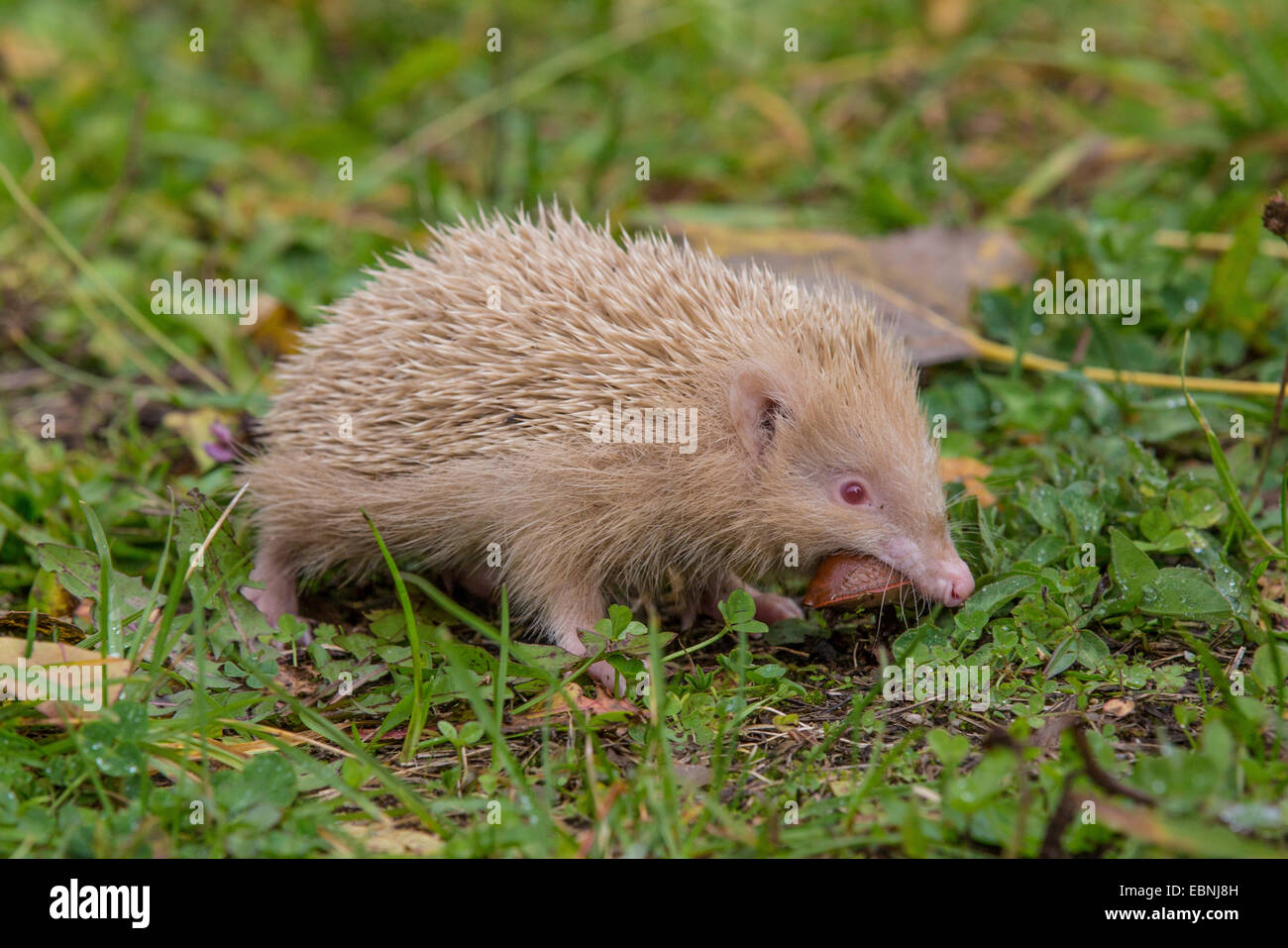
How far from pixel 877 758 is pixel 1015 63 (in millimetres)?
7707

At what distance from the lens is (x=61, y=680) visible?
12.7ft

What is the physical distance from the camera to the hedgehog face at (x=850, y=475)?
4.43m

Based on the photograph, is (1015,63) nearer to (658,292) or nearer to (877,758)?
(658,292)

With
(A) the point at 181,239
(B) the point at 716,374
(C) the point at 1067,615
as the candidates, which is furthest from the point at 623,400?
(A) the point at 181,239

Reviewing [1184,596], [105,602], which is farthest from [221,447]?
[1184,596]

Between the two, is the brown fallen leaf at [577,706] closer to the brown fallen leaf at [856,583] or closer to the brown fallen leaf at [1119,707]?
the brown fallen leaf at [856,583]

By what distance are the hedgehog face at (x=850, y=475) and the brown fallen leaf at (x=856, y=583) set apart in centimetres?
4

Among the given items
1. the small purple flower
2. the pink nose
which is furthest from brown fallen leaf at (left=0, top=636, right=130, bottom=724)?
the pink nose

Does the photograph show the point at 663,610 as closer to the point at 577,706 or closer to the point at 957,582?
the point at 577,706

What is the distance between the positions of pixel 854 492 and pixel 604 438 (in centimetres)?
97

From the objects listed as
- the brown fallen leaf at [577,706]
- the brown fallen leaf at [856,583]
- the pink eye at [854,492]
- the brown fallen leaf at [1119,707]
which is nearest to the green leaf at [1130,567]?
the brown fallen leaf at [1119,707]

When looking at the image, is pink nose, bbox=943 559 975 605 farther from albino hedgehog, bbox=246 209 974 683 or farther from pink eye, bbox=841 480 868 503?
pink eye, bbox=841 480 868 503

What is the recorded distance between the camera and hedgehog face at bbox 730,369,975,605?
4434 millimetres
